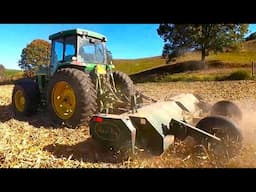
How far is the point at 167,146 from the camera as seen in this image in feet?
12.5

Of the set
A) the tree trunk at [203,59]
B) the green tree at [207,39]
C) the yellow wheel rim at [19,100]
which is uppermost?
the green tree at [207,39]

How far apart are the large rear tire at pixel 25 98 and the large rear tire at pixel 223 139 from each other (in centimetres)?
379

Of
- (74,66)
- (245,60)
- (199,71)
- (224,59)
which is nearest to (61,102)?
(74,66)

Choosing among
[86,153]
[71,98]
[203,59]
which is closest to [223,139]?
[86,153]

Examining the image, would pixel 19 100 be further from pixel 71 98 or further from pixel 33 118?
pixel 71 98

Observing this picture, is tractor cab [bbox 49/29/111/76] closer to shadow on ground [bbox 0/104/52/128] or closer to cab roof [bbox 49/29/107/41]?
cab roof [bbox 49/29/107/41]

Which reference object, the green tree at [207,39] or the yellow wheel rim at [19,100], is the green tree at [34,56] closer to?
the yellow wheel rim at [19,100]

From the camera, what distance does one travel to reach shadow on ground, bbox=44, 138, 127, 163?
3.81m

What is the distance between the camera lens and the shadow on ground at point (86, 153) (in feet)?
12.5

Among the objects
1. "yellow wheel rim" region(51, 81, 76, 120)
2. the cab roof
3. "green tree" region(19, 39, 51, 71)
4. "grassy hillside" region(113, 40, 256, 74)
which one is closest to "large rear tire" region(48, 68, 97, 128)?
"yellow wheel rim" region(51, 81, 76, 120)

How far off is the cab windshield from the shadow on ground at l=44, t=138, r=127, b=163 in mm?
2001

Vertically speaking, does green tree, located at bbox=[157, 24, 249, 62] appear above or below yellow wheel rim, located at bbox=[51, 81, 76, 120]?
above

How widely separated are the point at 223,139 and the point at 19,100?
14.9 feet

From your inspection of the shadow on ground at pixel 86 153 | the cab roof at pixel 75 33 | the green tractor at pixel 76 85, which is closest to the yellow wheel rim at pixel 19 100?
the green tractor at pixel 76 85
